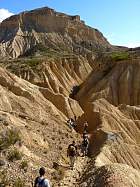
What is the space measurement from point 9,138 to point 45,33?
129027 mm

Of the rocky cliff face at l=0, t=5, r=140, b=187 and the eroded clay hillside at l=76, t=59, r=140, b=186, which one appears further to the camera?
the eroded clay hillside at l=76, t=59, r=140, b=186

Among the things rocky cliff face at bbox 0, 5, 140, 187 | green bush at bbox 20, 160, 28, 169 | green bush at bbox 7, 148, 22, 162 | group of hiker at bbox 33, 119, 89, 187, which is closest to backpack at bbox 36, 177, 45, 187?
group of hiker at bbox 33, 119, 89, 187

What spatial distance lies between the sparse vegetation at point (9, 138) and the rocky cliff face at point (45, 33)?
383 ft

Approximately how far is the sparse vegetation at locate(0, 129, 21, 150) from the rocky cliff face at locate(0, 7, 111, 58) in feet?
383

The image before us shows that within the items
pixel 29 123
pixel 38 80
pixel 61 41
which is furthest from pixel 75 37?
pixel 29 123

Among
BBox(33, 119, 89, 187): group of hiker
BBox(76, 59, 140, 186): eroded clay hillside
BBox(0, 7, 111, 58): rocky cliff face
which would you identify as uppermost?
BBox(0, 7, 111, 58): rocky cliff face

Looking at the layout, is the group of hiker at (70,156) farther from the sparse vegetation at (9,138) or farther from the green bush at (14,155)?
the green bush at (14,155)

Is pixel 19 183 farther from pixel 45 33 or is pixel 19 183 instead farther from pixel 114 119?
pixel 45 33

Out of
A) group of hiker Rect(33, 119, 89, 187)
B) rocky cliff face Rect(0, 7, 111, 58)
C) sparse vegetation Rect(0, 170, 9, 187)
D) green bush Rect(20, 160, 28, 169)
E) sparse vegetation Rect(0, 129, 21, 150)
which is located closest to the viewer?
group of hiker Rect(33, 119, 89, 187)

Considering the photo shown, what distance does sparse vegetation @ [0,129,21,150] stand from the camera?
18.5m

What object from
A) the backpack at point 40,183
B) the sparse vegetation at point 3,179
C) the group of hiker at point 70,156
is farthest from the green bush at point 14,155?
the backpack at point 40,183

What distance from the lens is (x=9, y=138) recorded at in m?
18.9

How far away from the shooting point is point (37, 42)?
454 ft

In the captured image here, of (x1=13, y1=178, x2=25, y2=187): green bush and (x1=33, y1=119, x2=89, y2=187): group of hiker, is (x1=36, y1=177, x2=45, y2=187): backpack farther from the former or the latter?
(x1=13, y1=178, x2=25, y2=187): green bush
